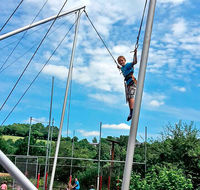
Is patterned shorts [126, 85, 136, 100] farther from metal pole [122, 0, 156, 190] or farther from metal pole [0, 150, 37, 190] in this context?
metal pole [0, 150, 37, 190]

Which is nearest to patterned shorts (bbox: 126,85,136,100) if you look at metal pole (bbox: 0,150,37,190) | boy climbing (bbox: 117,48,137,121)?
boy climbing (bbox: 117,48,137,121)

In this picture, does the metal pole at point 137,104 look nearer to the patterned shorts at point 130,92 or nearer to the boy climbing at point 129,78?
the boy climbing at point 129,78

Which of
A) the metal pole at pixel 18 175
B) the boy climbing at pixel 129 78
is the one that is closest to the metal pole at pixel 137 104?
the metal pole at pixel 18 175

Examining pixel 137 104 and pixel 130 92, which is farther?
pixel 130 92

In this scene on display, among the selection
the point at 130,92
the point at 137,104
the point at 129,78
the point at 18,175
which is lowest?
the point at 18,175

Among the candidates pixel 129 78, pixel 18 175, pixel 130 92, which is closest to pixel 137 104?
pixel 18 175

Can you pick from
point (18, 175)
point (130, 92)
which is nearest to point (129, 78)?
point (130, 92)

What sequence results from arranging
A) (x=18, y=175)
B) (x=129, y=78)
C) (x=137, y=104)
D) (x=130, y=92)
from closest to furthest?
(x=18, y=175)
(x=137, y=104)
(x=130, y=92)
(x=129, y=78)

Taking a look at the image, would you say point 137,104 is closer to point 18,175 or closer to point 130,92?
point 18,175

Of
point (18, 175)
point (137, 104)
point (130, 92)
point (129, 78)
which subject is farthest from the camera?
point (129, 78)

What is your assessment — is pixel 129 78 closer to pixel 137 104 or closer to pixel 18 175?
pixel 137 104

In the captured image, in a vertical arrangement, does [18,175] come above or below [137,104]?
below

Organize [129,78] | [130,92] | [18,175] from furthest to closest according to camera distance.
Result: [129,78]
[130,92]
[18,175]

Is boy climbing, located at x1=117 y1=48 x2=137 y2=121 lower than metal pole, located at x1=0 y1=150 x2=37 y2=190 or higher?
higher
